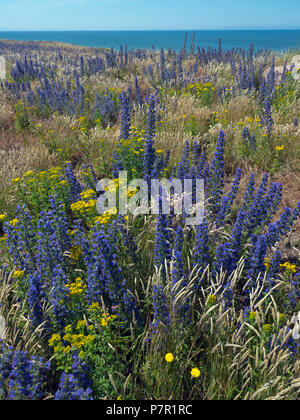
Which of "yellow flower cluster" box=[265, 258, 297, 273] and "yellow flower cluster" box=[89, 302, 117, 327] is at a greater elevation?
"yellow flower cluster" box=[265, 258, 297, 273]

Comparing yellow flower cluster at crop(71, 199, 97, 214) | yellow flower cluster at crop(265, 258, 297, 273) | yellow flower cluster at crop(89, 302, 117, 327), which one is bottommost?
yellow flower cluster at crop(89, 302, 117, 327)

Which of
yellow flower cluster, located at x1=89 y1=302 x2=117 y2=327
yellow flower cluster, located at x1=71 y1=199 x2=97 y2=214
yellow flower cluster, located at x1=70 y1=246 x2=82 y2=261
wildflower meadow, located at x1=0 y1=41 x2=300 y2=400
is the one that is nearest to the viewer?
wildflower meadow, located at x1=0 y1=41 x2=300 y2=400

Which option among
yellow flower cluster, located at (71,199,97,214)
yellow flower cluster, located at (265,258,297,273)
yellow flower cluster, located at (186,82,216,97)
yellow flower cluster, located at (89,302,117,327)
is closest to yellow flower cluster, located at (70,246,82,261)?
yellow flower cluster, located at (71,199,97,214)

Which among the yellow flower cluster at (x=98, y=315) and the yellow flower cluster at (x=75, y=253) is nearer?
the yellow flower cluster at (x=98, y=315)

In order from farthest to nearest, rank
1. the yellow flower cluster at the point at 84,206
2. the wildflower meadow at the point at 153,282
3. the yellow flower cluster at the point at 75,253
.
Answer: the yellow flower cluster at the point at 84,206 → the yellow flower cluster at the point at 75,253 → the wildflower meadow at the point at 153,282

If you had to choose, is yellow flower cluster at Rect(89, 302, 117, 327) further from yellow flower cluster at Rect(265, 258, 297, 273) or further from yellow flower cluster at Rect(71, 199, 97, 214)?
yellow flower cluster at Rect(265, 258, 297, 273)

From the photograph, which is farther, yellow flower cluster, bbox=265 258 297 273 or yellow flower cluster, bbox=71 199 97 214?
yellow flower cluster, bbox=71 199 97 214

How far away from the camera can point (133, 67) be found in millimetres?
12602

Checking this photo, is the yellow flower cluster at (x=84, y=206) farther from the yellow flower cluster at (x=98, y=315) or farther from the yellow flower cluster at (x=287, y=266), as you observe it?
the yellow flower cluster at (x=287, y=266)

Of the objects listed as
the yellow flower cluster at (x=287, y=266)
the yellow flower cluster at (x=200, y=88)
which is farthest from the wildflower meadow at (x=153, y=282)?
the yellow flower cluster at (x=200, y=88)

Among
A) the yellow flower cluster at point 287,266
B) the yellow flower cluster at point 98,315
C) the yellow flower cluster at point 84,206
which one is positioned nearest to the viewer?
the yellow flower cluster at point 98,315

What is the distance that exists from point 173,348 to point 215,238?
1360 millimetres

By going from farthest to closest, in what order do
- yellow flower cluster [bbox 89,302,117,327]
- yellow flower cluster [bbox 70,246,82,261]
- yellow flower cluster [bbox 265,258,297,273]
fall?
yellow flower cluster [bbox 70,246,82,261] < yellow flower cluster [bbox 265,258,297,273] < yellow flower cluster [bbox 89,302,117,327]
